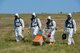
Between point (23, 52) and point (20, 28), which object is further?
point (20, 28)

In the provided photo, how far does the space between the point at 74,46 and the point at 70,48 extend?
1030mm

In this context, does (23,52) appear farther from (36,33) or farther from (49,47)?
(36,33)

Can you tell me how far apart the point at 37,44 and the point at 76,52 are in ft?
12.2

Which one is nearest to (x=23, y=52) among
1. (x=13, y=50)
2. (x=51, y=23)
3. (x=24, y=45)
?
(x=13, y=50)

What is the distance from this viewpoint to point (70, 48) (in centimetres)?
2528

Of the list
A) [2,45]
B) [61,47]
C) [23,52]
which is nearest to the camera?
[23,52]

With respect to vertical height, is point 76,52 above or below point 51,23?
below

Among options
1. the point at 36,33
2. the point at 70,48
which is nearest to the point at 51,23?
the point at 36,33

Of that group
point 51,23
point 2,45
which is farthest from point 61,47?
point 2,45

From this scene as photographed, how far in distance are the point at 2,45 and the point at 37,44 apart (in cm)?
254

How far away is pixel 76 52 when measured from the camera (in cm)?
2417

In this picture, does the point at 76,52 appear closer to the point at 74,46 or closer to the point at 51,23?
the point at 74,46

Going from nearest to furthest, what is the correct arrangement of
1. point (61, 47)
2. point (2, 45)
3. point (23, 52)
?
1. point (23, 52)
2. point (61, 47)
3. point (2, 45)

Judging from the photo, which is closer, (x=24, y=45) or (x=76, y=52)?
(x=76, y=52)
